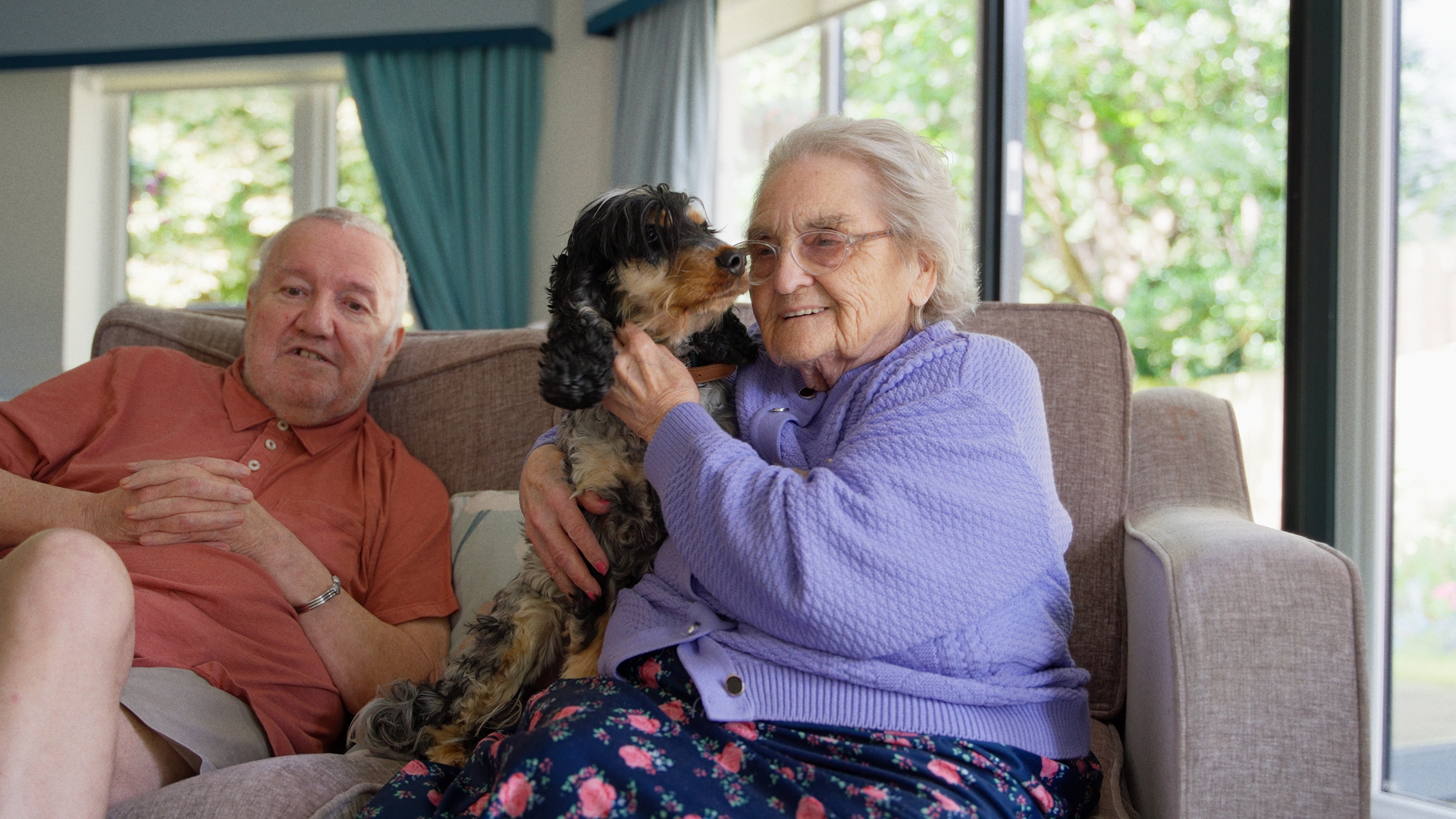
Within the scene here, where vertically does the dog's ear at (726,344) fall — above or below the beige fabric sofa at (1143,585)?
above

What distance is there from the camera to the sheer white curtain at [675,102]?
5043mm

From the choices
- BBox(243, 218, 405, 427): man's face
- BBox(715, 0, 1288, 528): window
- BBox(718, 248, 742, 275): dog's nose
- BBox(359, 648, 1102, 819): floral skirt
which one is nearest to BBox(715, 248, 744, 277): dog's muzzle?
BBox(718, 248, 742, 275): dog's nose

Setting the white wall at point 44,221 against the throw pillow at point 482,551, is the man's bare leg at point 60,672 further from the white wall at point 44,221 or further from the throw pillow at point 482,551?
the white wall at point 44,221

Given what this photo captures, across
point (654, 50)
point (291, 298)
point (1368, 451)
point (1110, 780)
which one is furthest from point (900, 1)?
point (1110, 780)

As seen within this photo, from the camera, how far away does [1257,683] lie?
1.22m

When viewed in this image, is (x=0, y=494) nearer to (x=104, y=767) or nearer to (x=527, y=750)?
(x=104, y=767)

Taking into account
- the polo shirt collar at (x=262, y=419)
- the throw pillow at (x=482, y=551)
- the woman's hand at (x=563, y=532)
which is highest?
the polo shirt collar at (x=262, y=419)

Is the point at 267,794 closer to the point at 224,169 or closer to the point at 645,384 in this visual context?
the point at 645,384

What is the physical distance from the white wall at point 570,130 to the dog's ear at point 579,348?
4.30 metres

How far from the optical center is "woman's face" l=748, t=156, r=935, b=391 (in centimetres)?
149

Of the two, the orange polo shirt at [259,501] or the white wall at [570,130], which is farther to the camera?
the white wall at [570,130]

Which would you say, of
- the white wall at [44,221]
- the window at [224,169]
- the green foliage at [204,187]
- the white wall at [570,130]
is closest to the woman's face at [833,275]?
the white wall at [570,130]

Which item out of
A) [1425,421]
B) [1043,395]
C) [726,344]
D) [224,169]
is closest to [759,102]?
[224,169]

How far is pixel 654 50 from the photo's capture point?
5.27 metres
